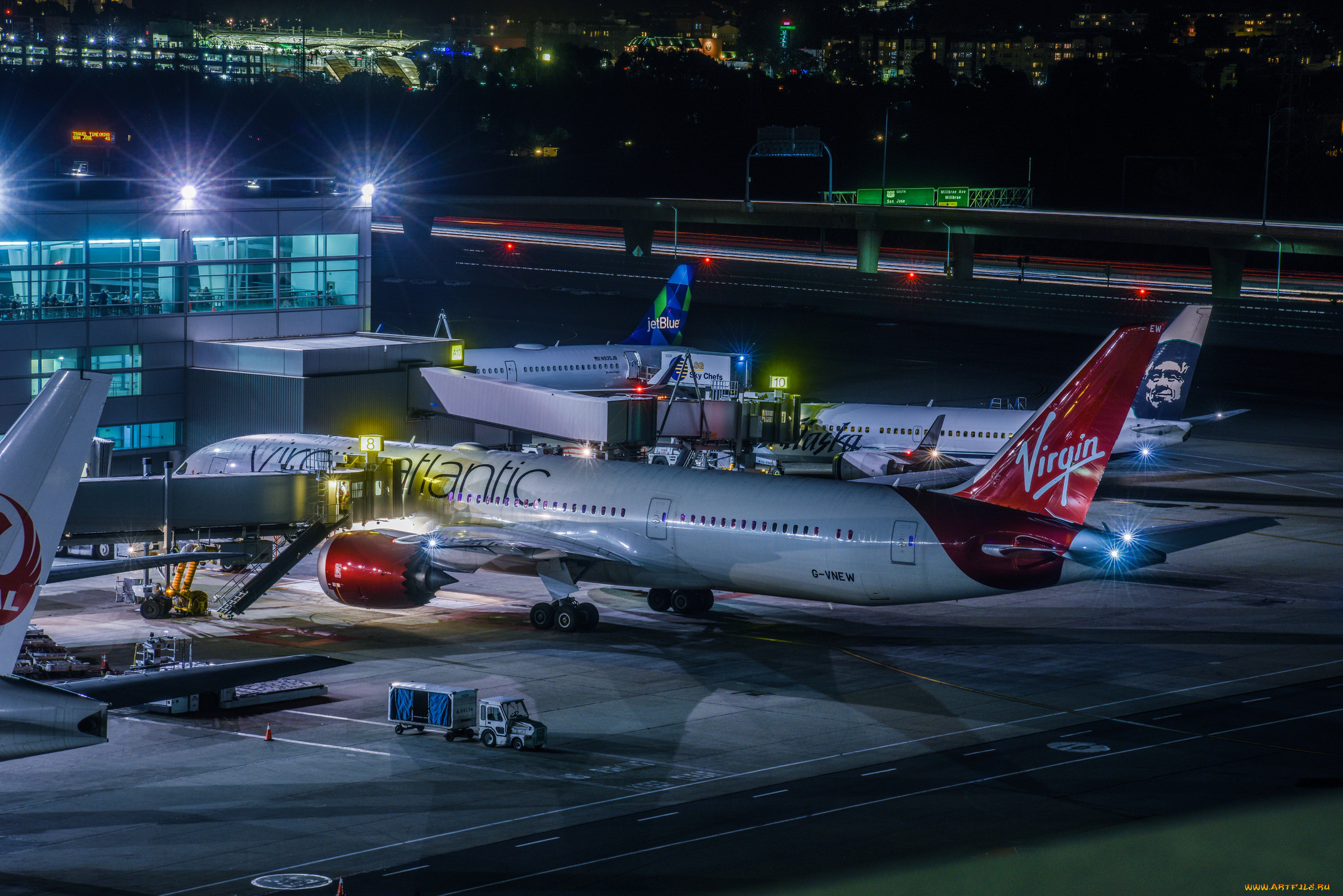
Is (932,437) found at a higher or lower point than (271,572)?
higher

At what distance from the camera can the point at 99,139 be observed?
106 m

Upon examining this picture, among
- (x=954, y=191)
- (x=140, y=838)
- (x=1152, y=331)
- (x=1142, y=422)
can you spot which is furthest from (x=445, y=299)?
(x=140, y=838)

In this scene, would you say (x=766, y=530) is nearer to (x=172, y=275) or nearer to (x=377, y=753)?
(x=377, y=753)

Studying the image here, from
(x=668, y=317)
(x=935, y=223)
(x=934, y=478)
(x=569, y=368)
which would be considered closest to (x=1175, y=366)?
(x=934, y=478)

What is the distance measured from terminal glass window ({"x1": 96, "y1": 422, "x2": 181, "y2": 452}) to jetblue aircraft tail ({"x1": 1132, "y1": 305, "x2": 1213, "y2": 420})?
3566 centimetres

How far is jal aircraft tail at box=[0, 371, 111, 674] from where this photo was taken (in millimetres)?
16734

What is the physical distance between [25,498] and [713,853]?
1114cm

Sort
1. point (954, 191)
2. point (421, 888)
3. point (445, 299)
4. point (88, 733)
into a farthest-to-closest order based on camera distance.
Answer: point (954, 191)
point (445, 299)
point (421, 888)
point (88, 733)

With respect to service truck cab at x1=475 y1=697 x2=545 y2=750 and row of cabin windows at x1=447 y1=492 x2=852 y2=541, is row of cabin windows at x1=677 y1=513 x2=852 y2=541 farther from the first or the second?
service truck cab at x1=475 y1=697 x2=545 y2=750

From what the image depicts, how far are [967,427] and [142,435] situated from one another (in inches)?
1218

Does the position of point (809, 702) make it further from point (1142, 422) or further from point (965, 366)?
point (965, 366)

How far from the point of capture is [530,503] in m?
42.3

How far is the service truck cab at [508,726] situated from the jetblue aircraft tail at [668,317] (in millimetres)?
52535

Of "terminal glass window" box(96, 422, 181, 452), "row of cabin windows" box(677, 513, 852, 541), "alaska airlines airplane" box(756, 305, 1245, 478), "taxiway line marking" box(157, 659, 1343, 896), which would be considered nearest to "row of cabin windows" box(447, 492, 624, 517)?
"row of cabin windows" box(677, 513, 852, 541)
